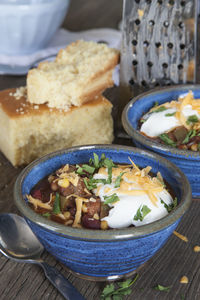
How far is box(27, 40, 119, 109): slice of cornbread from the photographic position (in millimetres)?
2219

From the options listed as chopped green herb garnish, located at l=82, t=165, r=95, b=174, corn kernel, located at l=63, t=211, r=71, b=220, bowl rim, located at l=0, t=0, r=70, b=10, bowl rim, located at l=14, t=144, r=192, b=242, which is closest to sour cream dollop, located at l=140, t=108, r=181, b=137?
chopped green herb garnish, located at l=82, t=165, r=95, b=174

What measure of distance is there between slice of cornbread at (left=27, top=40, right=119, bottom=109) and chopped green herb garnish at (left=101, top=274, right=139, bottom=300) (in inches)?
41.1

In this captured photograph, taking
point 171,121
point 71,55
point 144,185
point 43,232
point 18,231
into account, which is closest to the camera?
point 43,232

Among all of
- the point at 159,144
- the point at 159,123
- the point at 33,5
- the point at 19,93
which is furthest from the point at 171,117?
the point at 33,5

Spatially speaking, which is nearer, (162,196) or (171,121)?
(162,196)

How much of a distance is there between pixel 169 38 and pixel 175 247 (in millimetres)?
1125

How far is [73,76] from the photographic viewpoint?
2311mm

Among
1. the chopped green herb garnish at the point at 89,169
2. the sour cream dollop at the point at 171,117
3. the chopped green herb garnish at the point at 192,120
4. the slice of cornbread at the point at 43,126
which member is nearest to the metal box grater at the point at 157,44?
the slice of cornbread at the point at 43,126

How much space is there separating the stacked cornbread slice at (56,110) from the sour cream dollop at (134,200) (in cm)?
78

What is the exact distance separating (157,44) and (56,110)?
63 cm

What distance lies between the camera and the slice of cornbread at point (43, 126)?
2.19 metres

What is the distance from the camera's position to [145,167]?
1696mm

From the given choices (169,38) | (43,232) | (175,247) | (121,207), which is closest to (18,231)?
(43,232)

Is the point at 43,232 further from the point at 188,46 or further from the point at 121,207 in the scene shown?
the point at 188,46
